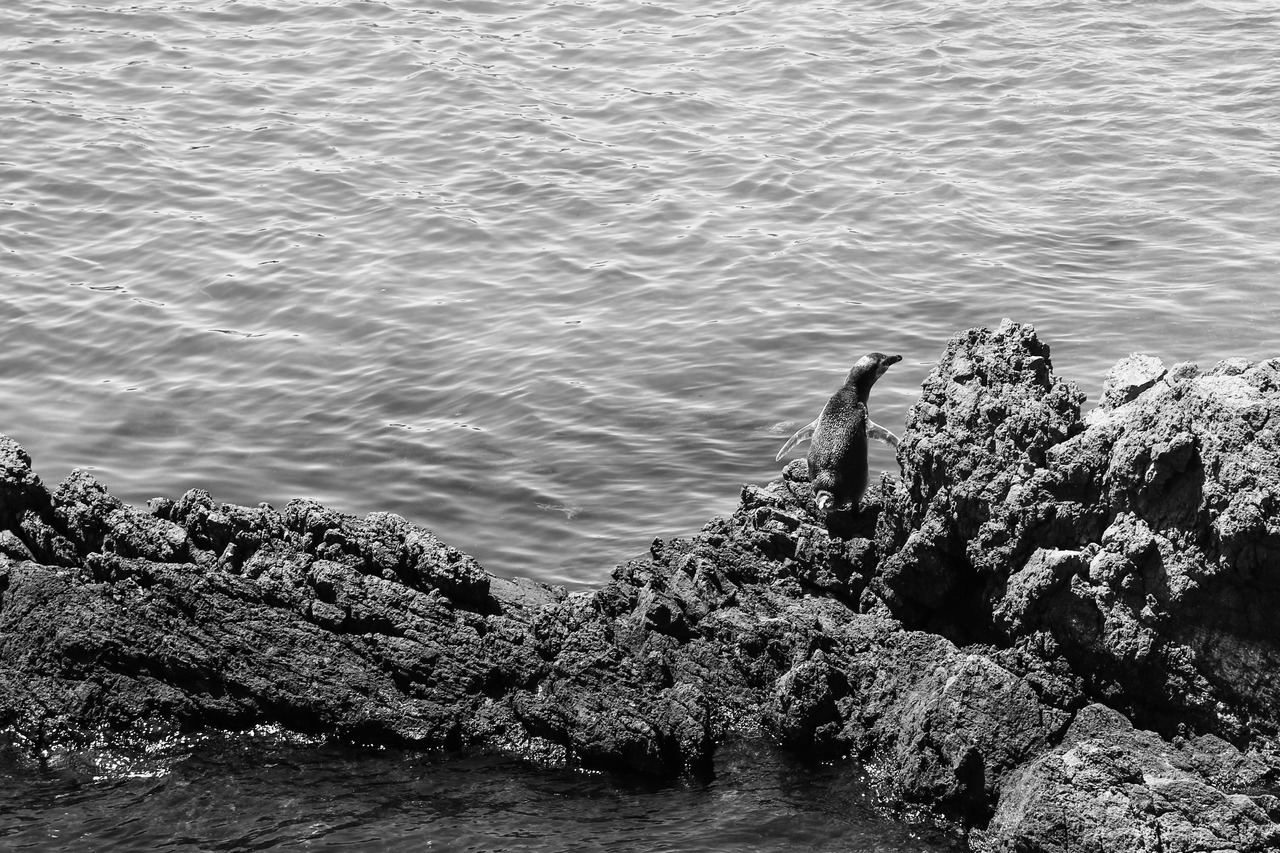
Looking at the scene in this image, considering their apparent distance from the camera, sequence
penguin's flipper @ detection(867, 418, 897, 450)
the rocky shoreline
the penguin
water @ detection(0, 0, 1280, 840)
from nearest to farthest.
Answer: the rocky shoreline
the penguin
penguin's flipper @ detection(867, 418, 897, 450)
water @ detection(0, 0, 1280, 840)

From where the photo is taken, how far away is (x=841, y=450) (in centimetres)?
984

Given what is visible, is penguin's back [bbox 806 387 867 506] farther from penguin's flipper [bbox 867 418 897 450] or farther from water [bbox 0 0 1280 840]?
water [bbox 0 0 1280 840]

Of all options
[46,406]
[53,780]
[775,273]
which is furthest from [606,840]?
[775,273]

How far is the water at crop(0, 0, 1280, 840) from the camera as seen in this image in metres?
13.5

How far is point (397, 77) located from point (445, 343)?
8967mm

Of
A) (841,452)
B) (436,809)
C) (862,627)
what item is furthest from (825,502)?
(436,809)

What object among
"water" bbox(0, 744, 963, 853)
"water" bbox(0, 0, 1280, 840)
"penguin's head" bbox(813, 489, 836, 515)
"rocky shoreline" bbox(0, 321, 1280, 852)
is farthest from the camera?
"water" bbox(0, 0, 1280, 840)

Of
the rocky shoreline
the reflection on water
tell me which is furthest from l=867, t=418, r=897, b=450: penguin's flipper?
the reflection on water

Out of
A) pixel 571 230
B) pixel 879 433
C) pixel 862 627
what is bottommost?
pixel 862 627

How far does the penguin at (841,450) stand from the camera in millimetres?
9625

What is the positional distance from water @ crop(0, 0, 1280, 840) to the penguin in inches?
75.7

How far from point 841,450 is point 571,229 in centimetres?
925

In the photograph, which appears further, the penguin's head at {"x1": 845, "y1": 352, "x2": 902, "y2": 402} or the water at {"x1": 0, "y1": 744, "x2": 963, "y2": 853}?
the penguin's head at {"x1": 845, "y1": 352, "x2": 902, "y2": 402}

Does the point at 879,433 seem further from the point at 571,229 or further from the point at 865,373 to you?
the point at 571,229
